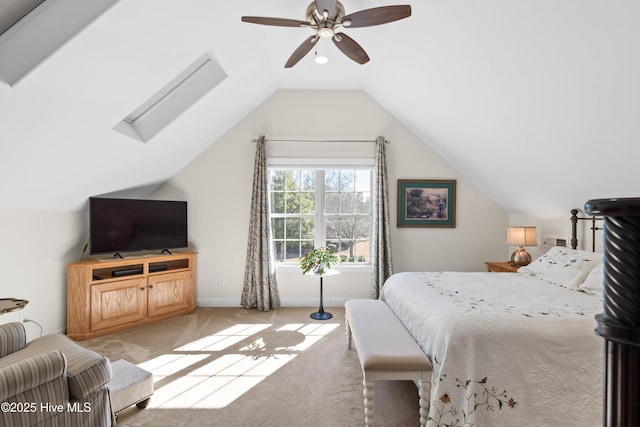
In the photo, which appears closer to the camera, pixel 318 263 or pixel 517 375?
pixel 517 375

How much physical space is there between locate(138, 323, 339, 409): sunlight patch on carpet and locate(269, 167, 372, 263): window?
48.8 inches

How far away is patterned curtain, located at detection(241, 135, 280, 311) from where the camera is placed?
14.6 ft

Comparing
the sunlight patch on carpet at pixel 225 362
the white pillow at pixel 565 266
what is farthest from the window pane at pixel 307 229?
the white pillow at pixel 565 266

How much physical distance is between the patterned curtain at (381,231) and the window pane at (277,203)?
135cm

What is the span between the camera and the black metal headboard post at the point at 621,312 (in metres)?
0.33

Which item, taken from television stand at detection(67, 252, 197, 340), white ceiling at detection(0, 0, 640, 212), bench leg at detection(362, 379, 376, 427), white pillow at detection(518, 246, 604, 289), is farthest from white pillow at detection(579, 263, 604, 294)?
television stand at detection(67, 252, 197, 340)

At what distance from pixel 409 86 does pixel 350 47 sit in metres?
1.33

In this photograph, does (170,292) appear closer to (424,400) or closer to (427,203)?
(424,400)

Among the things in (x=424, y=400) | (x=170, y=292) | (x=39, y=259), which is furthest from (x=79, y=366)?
(x=170, y=292)

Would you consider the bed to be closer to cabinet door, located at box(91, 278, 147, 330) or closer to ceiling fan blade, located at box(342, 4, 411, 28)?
ceiling fan blade, located at box(342, 4, 411, 28)

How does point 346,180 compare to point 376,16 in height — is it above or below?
below

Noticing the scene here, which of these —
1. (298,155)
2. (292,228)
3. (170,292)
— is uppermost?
(298,155)

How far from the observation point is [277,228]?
4805mm

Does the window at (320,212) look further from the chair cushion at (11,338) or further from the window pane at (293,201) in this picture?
the chair cushion at (11,338)
